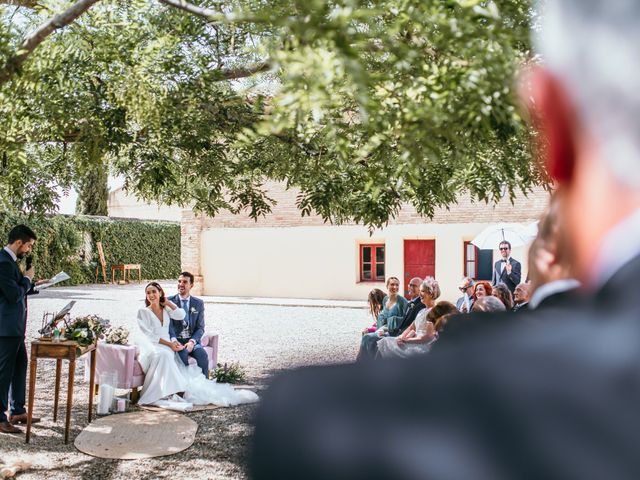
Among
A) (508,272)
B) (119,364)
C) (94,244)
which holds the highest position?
(94,244)

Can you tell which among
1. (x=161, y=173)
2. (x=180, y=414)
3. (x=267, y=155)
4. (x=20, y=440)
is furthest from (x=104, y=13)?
(x=180, y=414)

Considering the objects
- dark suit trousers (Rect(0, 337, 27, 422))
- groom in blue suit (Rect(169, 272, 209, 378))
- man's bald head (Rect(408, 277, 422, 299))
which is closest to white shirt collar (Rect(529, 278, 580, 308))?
dark suit trousers (Rect(0, 337, 27, 422))

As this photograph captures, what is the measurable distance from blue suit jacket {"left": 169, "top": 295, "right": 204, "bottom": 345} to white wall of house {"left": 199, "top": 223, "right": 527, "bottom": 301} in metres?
13.1

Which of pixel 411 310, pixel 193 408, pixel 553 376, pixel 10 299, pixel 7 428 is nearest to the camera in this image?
pixel 553 376

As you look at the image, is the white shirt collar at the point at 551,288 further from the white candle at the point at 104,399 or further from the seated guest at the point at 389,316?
the seated guest at the point at 389,316

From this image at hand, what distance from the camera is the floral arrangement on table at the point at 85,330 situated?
7.46 m

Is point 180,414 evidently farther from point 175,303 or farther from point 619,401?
point 619,401

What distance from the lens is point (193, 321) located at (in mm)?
9602

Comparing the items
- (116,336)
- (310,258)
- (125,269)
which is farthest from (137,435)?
(125,269)

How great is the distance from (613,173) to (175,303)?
9.36 meters

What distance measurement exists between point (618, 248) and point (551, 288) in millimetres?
102

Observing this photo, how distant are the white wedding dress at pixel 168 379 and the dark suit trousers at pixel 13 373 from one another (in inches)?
68.5

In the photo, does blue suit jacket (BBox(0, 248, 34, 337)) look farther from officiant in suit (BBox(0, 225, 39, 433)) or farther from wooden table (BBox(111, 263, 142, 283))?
wooden table (BBox(111, 263, 142, 283))

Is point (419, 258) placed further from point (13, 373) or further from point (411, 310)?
point (13, 373)
